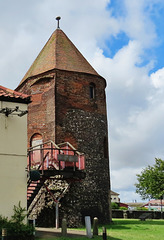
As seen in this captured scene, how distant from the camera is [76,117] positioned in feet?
79.1

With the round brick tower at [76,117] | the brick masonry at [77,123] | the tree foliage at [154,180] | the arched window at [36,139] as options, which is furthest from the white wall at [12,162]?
the tree foliage at [154,180]

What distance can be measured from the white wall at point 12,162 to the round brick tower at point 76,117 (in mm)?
8231

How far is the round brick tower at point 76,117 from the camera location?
23219mm

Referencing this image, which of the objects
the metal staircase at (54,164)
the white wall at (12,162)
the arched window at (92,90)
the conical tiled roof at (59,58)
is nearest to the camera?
the white wall at (12,162)

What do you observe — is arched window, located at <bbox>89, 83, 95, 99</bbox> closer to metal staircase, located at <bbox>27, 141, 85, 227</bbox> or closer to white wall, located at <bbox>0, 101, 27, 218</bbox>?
metal staircase, located at <bbox>27, 141, 85, 227</bbox>

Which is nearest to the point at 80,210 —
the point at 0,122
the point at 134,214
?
the point at 0,122

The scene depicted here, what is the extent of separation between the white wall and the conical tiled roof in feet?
35.2

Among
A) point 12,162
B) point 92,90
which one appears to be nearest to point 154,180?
point 92,90

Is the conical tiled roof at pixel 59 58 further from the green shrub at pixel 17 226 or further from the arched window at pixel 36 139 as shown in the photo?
the green shrub at pixel 17 226

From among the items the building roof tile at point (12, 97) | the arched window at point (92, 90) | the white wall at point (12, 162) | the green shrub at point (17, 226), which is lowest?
the green shrub at point (17, 226)

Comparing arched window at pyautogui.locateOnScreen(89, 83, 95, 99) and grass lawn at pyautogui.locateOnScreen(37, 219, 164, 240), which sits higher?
arched window at pyautogui.locateOnScreen(89, 83, 95, 99)

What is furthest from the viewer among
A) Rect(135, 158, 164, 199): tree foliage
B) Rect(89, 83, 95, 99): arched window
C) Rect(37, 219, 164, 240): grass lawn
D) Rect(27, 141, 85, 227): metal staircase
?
Rect(135, 158, 164, 199): tree foliage

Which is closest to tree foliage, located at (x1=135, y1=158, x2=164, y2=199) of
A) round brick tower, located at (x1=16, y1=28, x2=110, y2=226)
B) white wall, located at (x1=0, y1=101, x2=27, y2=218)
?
round brick tower, located at (x1=16, y1=28, x2=110, y2=226)

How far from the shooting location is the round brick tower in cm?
2322
